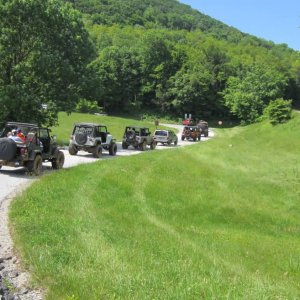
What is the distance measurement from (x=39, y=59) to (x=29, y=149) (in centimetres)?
1544

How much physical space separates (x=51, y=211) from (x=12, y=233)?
77.1 inches

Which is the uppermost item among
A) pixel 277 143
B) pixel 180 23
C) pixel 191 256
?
pixel 180 23

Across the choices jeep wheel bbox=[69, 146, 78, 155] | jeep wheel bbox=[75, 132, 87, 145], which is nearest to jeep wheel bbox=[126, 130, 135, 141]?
jeep wheel bbox=[69, 146, 78, 155]

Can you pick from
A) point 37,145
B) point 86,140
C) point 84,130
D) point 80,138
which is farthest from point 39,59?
point 37,145

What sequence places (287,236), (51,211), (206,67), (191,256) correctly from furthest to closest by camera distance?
(206,67), (287,236), (51,211), (191,256)

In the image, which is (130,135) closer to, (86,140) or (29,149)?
(86,140)

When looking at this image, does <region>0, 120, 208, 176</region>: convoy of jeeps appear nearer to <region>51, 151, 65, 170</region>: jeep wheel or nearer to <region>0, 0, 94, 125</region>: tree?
<region>51, 151, 65, 170</region>: jeep wheel

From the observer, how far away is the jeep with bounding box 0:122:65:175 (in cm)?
1672

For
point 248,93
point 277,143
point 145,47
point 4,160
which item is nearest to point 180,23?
point 145,47

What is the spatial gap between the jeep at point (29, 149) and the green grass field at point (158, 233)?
1.18 metres

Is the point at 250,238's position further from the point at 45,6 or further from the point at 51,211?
the point at 45,6

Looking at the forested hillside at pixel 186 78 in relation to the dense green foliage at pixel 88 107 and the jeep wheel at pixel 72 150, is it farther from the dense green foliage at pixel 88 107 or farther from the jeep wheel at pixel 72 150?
the jeep wheel at pixel 72 150

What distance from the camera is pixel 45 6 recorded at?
1276 inches

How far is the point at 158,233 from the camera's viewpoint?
10367mm
